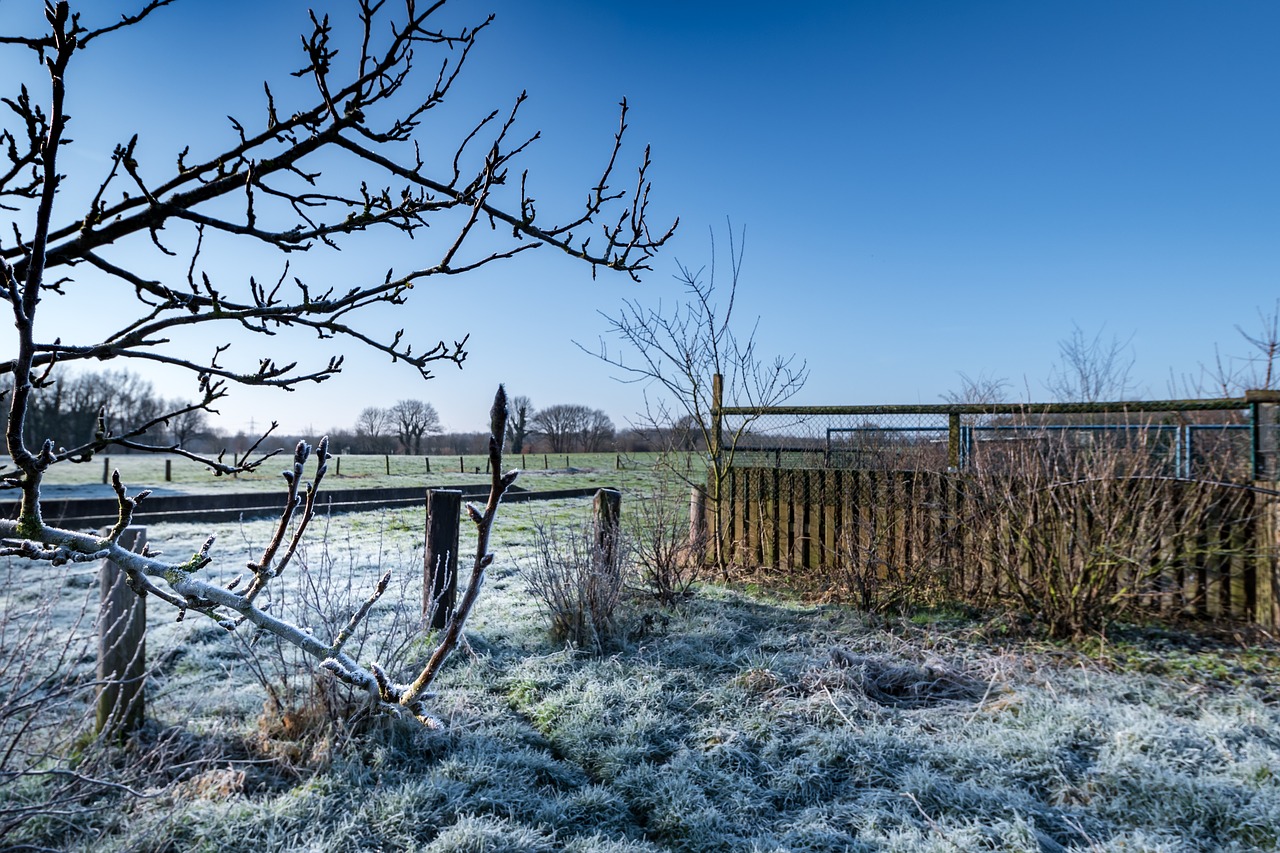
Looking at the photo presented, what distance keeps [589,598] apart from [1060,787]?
113 inches

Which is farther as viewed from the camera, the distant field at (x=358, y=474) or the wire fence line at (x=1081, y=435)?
the distant field at (x=358, y=474)

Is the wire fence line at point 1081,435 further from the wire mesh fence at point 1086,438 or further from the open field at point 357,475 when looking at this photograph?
the open field at point 357,475

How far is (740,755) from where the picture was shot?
11.3ft

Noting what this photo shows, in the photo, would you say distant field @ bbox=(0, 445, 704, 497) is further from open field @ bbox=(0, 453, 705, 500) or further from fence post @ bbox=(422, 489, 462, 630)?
fence post @ bbox=(422, 489, 462, 630)

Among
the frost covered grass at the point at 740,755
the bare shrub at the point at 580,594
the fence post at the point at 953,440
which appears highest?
the fence post at the point at 953,440

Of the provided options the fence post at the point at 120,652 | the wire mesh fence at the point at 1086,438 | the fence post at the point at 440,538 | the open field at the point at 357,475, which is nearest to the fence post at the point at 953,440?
the wire mesh fence at the point at 1086,438

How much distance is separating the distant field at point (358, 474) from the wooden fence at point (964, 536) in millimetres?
4170

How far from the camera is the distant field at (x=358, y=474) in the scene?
1517 centimetres

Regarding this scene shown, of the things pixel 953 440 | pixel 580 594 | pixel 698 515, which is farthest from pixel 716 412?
pixel 580 594

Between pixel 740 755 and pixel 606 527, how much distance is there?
2426 millimetres

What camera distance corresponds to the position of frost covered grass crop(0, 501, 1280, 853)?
2.81 m

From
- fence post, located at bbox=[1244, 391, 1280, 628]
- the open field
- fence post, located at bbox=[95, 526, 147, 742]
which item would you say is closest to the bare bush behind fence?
fence post, located at bbox=[1244, 391, 1280, 628]

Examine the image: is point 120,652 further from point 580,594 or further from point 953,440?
point 953,440

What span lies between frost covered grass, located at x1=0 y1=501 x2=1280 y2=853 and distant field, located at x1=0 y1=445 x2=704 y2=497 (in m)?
6.86
